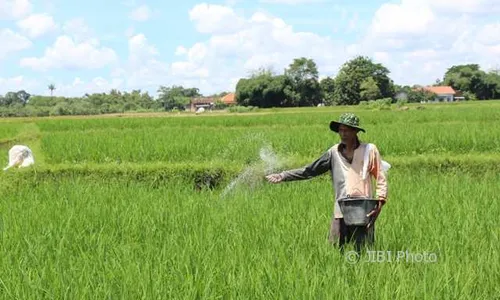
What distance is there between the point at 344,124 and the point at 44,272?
1685 millimetres

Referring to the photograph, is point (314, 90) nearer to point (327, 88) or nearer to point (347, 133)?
point (327, 88)

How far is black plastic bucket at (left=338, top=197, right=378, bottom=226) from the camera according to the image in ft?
10.2

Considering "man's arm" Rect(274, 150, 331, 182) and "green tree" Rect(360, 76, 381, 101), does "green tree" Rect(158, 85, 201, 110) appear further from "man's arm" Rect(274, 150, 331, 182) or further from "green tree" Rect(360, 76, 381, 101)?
"man's arm" Rect(274, 150, 331, 182)

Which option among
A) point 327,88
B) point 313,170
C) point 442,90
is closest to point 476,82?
point 442,90

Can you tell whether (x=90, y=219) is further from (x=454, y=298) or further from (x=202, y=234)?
(x=454, y=298)

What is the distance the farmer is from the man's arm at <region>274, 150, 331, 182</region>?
23 millimetres

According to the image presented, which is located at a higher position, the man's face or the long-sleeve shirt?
the man's face


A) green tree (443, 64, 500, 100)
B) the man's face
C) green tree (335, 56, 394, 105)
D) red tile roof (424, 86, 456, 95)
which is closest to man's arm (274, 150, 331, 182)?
the man's face

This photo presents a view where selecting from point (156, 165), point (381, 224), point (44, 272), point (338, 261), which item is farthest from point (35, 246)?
point (156, 165)

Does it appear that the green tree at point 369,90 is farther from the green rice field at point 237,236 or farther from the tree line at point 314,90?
the green rice field at point 237,236

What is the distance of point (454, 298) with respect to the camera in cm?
244

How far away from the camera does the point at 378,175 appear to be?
321 centimetres

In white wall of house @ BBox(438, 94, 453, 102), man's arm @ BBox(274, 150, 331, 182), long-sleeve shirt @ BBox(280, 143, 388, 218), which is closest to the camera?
long-sleeve shirt @ BBox(280, 143, 388, 218)

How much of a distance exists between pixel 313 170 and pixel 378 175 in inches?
15.9
